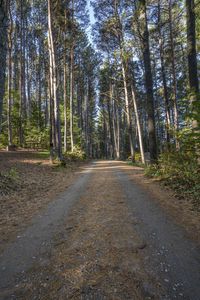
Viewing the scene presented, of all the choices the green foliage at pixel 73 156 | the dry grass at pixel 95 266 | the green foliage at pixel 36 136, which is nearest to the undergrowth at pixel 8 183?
the dry grass at pixel 95 266

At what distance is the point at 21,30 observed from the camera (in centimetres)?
2594

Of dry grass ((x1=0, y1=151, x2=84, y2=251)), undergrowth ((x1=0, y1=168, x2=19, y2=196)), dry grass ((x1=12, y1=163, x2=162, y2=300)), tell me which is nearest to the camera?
dry grass ((x1=12, y1=163, x2=162, y2=300))

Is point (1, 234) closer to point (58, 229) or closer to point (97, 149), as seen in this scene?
point (58, 229)

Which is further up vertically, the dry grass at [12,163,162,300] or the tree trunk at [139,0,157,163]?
the tree trunk at [139,0,157,163]

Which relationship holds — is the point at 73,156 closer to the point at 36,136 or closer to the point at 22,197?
the point at 36,136

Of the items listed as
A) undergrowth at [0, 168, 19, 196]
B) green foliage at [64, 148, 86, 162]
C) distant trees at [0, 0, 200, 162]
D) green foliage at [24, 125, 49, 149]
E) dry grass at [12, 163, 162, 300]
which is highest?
distant trees at [0, 0, 200, 162]

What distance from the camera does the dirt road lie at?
9.02ft

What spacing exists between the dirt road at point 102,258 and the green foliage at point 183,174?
76.6 inches

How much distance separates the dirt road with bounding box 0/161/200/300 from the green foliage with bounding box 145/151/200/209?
1946 millimetres

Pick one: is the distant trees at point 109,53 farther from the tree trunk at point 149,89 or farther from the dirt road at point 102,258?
the dirt road at point 102,258

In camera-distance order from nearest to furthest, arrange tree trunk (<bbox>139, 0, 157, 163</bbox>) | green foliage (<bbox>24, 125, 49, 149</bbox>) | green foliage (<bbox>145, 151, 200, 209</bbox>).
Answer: green foliage (<bbox>145, 151, 200, 209</bbox>)
tree trunk (<bbox>139, 0, 157, 163</bbox>)
green foliage (<bbox>24, 125, 49, 149</bbox>)

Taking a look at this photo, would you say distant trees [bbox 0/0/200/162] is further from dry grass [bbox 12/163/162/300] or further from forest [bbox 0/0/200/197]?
dry grass [bbox 12/163/162/300]

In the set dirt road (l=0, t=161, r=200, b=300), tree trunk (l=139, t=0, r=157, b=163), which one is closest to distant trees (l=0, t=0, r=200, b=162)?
tree trunk (l=139, t=0, r=157, b=163)

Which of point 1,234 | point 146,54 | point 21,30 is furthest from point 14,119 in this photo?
point 1,234
